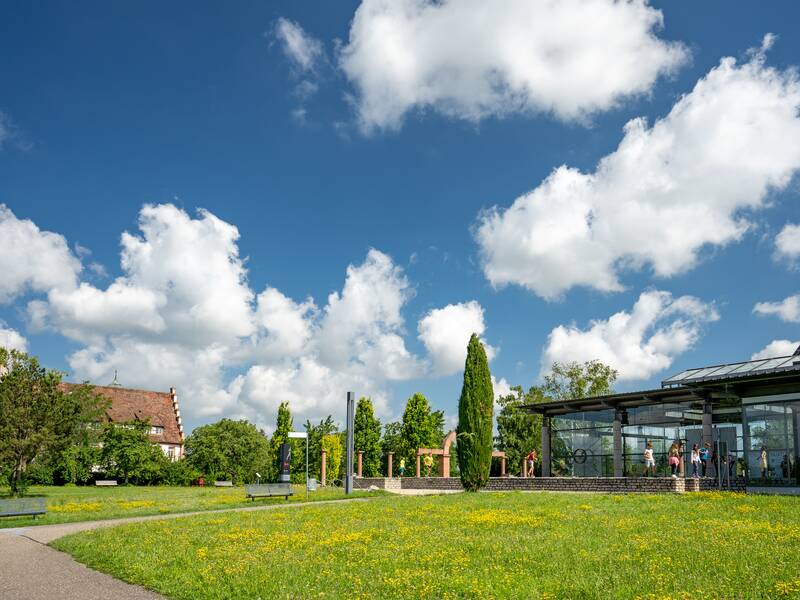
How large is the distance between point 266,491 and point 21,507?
9912 millimetres

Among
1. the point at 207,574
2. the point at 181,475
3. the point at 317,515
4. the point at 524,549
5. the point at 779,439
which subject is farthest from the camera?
the point at 181,475

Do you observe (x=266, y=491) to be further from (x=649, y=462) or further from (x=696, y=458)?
(x=696, y=458)

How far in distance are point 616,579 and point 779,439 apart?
21061 millimetres

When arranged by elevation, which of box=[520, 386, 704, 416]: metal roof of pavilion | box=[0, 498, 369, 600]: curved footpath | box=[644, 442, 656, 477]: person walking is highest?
box=[520, 386, 704, 416]: metal roof of pavilion

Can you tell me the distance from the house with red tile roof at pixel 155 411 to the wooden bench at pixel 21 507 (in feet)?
173

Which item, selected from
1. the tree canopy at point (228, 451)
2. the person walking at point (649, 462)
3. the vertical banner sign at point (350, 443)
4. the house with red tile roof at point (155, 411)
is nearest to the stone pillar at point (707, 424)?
the person walking at point (649, 462)

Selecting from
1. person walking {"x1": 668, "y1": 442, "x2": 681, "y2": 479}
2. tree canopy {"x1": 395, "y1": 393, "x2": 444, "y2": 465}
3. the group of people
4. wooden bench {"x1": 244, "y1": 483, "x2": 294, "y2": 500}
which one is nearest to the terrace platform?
the group of people

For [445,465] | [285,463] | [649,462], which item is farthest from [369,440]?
[649,462]

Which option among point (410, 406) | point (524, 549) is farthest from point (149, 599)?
point (410, 406)

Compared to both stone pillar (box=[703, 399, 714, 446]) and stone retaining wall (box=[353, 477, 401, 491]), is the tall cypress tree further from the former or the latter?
stone retaining wall (box=[353, 477, 401, 491])

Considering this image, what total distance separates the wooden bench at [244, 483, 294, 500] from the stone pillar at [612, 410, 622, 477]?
51.2 feet

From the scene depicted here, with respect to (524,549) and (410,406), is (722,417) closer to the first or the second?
(524,549)

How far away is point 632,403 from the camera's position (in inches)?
1337

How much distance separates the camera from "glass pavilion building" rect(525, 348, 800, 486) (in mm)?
26672
